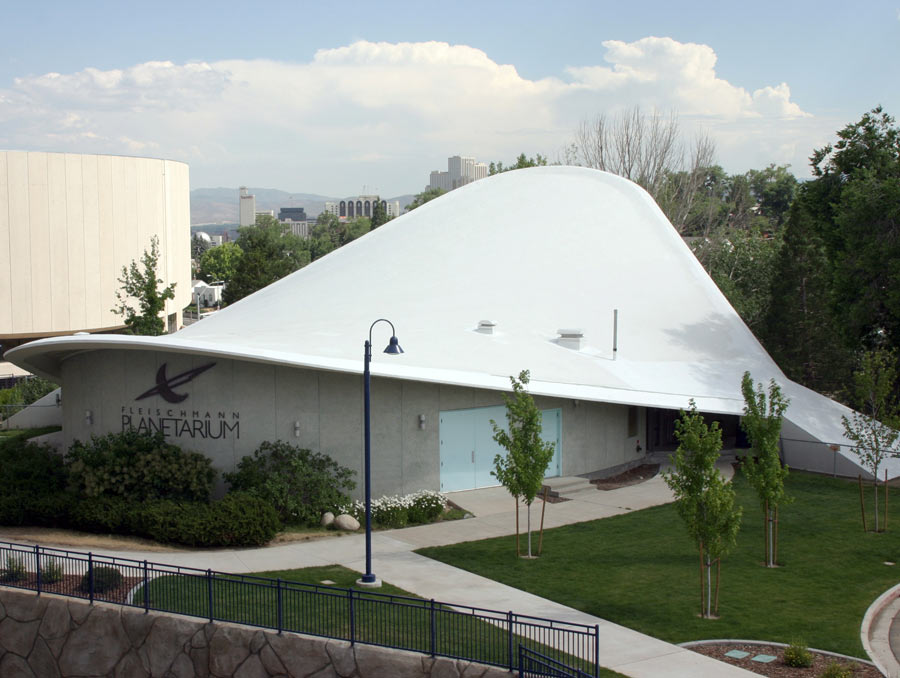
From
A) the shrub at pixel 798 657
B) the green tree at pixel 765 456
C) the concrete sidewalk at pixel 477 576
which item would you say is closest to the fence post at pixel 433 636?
the concrete sidewalk at pixel 477 576

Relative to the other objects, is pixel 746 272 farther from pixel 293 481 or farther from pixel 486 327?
pixel 293 481

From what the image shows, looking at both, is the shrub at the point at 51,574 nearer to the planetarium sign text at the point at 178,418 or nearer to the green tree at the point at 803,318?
the planetarium sign text at the point at 178,418

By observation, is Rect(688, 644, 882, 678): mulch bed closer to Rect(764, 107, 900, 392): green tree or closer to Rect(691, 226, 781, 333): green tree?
Rect(764, 107, 900, 392): green tree

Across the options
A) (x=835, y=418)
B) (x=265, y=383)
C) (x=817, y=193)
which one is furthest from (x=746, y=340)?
(x=265, y=383)

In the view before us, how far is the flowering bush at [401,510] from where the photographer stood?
74.0ft

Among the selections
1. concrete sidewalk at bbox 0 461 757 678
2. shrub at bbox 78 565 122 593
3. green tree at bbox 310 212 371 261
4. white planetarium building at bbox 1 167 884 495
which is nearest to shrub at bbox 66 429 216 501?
white planetarium building at bbox 1 167 884 495

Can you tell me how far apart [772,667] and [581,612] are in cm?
347

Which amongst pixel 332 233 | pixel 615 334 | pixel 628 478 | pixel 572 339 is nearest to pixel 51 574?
pixel 572 339

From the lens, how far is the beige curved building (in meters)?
57.8

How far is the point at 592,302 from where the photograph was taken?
29.8 m

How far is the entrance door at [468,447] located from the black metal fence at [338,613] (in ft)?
30.0

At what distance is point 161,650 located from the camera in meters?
15.5

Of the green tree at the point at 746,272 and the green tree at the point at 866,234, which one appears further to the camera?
the green tree at the point at 746,272

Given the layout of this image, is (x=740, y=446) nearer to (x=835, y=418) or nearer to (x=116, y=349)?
(x=835, y=418)
